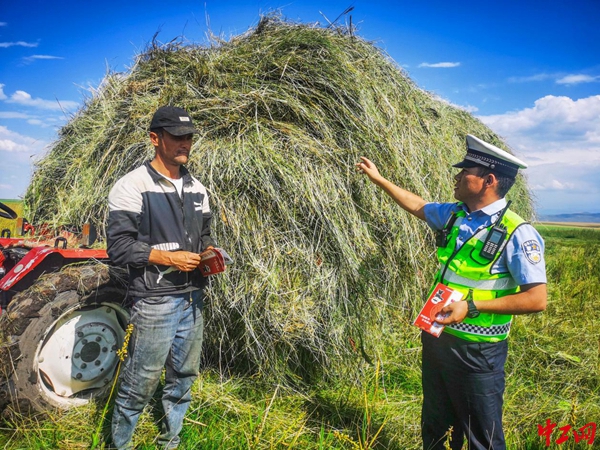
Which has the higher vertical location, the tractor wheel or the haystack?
the haystack

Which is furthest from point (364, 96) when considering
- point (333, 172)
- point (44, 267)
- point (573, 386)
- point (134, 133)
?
point (573, 386)

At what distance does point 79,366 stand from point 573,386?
170 inches

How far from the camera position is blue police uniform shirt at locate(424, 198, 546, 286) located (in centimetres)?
215

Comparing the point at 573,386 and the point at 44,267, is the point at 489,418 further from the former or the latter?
the point at 44,267

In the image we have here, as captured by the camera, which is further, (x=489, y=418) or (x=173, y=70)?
(x=173, y=70)

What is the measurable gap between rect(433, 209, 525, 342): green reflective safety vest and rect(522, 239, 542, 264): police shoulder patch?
10 centimetres

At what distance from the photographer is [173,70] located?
4.18 metres

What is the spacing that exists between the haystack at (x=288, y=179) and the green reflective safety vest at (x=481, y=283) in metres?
1.20

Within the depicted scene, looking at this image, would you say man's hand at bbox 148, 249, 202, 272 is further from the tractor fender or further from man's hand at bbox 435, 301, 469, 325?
man's hand at bbox 435, 301, 469, 325

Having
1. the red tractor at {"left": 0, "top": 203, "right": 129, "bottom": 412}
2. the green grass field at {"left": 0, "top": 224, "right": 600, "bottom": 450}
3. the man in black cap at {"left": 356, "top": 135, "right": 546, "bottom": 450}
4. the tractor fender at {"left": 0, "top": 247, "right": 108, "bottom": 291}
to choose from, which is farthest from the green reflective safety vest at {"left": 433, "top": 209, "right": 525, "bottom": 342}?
the tractor fender at {"left": 0, "top": 247, "right": 108, "bottom": 291}

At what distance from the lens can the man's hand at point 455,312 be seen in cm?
220

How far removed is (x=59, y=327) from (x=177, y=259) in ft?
3.94

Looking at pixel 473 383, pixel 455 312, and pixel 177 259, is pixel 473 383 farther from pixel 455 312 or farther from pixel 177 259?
pixel 177 259

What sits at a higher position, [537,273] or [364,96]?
[364,96]
